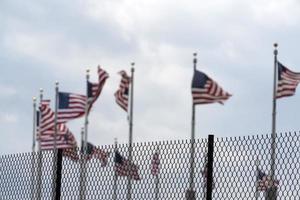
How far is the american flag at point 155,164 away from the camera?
811cm

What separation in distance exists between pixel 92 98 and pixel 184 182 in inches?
1021

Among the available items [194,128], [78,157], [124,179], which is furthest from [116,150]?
[194,128]

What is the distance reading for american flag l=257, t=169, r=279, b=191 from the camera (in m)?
7.62

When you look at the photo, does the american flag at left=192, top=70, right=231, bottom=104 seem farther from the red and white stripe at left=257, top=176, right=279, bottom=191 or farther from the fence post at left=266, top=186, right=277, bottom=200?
the fence post at left=266, top=186, right=277, bottom=200

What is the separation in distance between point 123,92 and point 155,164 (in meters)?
25.1

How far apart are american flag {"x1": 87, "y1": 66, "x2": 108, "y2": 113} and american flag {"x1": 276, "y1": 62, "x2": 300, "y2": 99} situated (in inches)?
292

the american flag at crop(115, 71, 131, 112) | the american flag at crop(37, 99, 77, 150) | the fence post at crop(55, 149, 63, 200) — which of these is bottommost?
the fence post at crop(55, 149, 63, 200)

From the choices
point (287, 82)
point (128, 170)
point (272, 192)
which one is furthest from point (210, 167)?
point (287, 82)

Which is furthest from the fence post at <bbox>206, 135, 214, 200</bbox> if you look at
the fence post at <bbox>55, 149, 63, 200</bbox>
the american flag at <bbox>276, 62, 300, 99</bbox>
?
the american flag at <bbox>276, 62, 300, 99</bbox>

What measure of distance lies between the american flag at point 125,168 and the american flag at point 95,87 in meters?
23.2

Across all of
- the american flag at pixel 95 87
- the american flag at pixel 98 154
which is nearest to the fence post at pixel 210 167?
the american flag at pixel 98 154

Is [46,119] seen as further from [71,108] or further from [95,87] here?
[71,108]

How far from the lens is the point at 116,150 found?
8.70 meters

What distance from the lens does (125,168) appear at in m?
8.88
